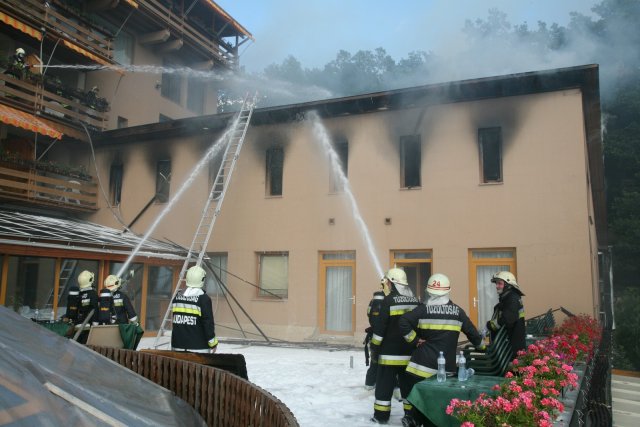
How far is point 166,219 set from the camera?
54.6 ft

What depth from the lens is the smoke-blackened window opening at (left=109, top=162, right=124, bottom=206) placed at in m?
17.9

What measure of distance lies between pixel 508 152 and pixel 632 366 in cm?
1050

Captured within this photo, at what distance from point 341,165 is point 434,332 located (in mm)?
9382

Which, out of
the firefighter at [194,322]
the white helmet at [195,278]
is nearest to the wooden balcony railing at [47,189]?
the white helmet at [195,278]

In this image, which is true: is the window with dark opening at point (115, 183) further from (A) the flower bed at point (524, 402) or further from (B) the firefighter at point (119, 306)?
(A) the flower bed at point (524, 402)

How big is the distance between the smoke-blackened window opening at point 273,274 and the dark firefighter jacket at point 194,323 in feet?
26.7

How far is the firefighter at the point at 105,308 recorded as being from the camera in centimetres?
823

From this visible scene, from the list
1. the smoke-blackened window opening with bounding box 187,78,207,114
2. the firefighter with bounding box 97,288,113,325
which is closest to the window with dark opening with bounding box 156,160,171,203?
the smoke-blackened window opening with bounding box 187,78,207,114

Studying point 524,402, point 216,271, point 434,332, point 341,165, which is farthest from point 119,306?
point 341,165

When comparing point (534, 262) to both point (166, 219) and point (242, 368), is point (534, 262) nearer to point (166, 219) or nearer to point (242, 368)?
point (242, 368)

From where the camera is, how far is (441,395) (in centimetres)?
461

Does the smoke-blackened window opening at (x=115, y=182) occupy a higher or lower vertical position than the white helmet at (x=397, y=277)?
higher

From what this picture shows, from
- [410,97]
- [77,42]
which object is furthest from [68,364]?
[77,42]

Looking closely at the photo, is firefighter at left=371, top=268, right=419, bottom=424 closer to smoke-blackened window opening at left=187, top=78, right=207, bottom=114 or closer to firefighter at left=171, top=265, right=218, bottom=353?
firefighter at left=171, top=265, right=218, bottom=353
